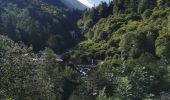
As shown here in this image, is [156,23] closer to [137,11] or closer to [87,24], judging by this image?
[137,11]

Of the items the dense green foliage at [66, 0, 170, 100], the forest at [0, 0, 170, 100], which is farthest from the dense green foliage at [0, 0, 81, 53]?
the dense green foliage at [66, 0, 170, 100]

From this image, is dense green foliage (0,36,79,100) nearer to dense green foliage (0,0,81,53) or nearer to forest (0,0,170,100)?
forest (0,0,170,100)

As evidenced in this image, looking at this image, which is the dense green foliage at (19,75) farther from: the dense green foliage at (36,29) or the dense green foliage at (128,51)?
the dense green foliage at (36,29)

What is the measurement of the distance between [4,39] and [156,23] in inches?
3599

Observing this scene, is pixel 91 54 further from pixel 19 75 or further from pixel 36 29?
pixel 19 75

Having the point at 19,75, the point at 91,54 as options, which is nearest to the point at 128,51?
the point at 91,54

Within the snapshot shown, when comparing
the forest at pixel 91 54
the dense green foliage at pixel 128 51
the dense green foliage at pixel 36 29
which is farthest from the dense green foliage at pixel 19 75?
the dense green foliage at pixel 36 29

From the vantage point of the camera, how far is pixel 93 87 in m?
65.2

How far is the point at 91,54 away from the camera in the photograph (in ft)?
393

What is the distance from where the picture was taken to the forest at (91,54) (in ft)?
98.9

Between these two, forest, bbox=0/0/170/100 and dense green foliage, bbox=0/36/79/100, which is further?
forest, bbox=0/0/170/100

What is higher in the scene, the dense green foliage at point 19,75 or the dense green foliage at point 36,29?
the dense green foliage at point 36,29

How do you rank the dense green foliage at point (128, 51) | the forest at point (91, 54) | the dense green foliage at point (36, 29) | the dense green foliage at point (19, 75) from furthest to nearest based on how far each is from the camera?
the dense green foliage at point (36, 29)
the dense green foliage at point (128, 51)
the forest at point (91, 54)
the dense green foliage at point (19, 75)

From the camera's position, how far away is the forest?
1187 inches
